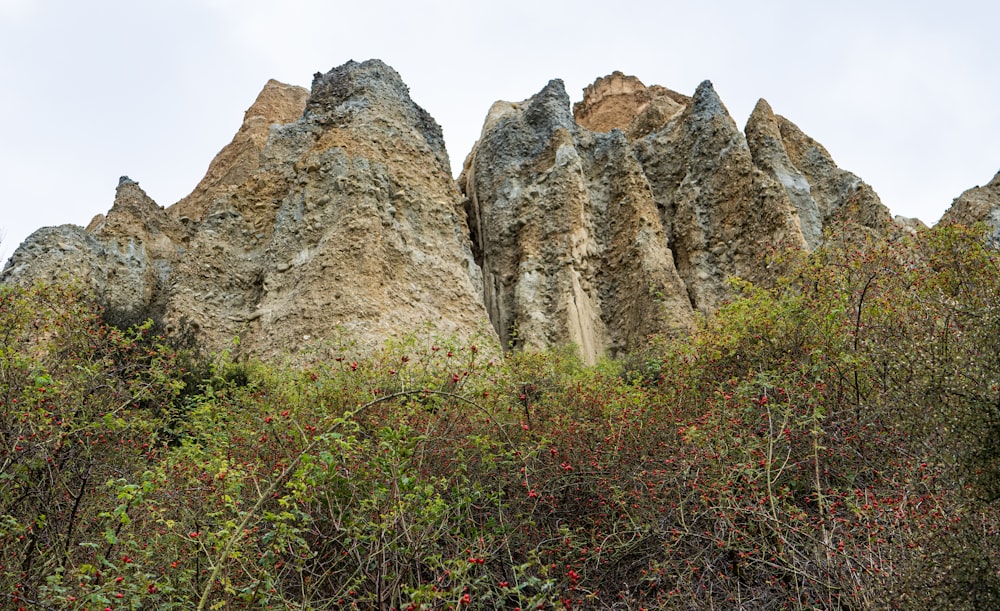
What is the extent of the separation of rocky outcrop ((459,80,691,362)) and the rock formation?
2.2 inches

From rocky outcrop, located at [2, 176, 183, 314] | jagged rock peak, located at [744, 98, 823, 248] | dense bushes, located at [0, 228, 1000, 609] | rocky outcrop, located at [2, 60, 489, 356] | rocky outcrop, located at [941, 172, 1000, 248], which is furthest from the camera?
jagged rock peak, located at [744, 98, 823, 248]

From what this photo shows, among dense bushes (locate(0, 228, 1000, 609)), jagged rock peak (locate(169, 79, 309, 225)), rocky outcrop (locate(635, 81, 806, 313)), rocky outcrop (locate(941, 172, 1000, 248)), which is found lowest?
dense bushes (locate(0, 228, 1000, 609))

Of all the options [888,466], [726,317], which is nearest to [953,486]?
[888,466]

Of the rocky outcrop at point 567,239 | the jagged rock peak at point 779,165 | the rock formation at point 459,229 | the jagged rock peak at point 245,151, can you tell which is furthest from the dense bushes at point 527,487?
the jagged rock peak at point 779,165

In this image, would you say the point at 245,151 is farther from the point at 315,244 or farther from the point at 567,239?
the point at 567,239

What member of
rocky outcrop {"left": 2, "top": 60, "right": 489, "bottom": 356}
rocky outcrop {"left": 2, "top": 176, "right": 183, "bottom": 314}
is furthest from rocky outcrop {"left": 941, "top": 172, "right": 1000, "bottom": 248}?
rocky outcrop {"left": 2, "top": 176, "right": 183, "bottom": 314}

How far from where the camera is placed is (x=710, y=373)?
779cm

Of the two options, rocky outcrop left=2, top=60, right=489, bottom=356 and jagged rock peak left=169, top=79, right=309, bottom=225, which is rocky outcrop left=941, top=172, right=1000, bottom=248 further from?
jagged rock peak left=169, top=79, right=309, bottom=225

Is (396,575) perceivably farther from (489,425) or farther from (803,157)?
(803,157)

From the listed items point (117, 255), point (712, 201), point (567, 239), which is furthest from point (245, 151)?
point (712, 201)

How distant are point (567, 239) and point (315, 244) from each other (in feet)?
22.4

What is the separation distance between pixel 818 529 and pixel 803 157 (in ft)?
65.4

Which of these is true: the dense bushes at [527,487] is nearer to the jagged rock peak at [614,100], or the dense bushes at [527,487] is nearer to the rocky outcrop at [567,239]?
the rocky outcrop at [567,239]

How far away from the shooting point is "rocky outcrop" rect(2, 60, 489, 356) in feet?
43.5
